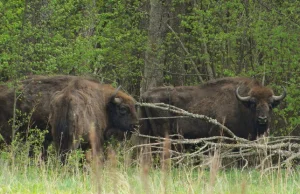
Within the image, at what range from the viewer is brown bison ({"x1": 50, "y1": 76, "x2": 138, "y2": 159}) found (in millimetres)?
13266

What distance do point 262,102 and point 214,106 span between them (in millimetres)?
1572

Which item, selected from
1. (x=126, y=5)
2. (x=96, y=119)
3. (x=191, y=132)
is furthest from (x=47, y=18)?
(x=126, y=5)

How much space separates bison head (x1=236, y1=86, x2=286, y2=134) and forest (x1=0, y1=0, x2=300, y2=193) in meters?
0.36

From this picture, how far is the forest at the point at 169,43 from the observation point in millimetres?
14609

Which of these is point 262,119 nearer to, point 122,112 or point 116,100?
point 122,112

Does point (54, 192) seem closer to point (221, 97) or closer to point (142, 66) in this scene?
point (221, 97)

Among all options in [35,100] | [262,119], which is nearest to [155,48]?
[262,119]

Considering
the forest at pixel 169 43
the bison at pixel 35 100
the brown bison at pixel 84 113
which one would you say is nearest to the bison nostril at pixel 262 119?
the forest at pixel 169 43

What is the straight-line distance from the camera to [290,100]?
16703 mm

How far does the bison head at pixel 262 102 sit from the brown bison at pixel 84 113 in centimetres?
308

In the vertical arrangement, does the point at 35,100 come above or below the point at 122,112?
above

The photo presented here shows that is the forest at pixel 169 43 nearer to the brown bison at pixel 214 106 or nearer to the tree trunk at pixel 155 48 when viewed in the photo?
the tree trunk at pixel 155 48

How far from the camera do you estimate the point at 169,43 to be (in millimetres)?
19812

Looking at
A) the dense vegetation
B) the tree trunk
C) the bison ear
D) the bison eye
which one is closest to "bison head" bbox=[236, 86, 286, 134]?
the dense vegetation
